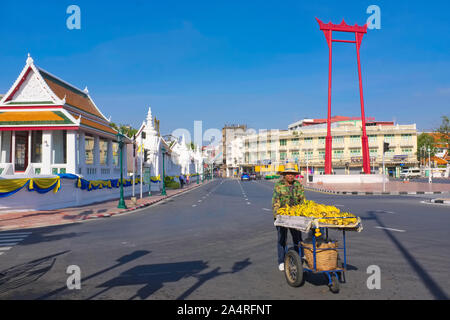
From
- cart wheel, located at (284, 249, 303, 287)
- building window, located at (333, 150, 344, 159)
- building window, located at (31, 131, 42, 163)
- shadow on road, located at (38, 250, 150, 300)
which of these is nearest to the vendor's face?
cart wheel, located at (284, 249, 303, 287)

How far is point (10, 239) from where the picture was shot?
36.4 feet

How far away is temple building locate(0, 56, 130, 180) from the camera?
2194 centimetres

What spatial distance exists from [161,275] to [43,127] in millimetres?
18477

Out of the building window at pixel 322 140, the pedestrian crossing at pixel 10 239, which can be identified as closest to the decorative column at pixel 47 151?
the pedestrian crossing at pixel 10 239

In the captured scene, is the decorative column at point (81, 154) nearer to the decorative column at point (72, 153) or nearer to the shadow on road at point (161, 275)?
Result: the decorative column at point (72, 153)

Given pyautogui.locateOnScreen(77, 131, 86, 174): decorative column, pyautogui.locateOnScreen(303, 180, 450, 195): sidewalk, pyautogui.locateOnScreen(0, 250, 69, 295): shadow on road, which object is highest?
pyautogui.locateOnScreen(77, 131, 86, 174): decorative column

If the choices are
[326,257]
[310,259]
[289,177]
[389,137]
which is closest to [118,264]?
[289,177]

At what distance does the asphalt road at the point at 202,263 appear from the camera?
5520 millimetres

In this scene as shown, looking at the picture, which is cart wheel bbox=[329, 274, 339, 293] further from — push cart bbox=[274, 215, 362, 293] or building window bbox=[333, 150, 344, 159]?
building window bbox=[333, 150, 344, 159]

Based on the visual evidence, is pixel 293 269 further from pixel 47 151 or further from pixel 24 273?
pixel 47 151

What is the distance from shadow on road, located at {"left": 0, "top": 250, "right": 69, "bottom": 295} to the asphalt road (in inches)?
0.7
